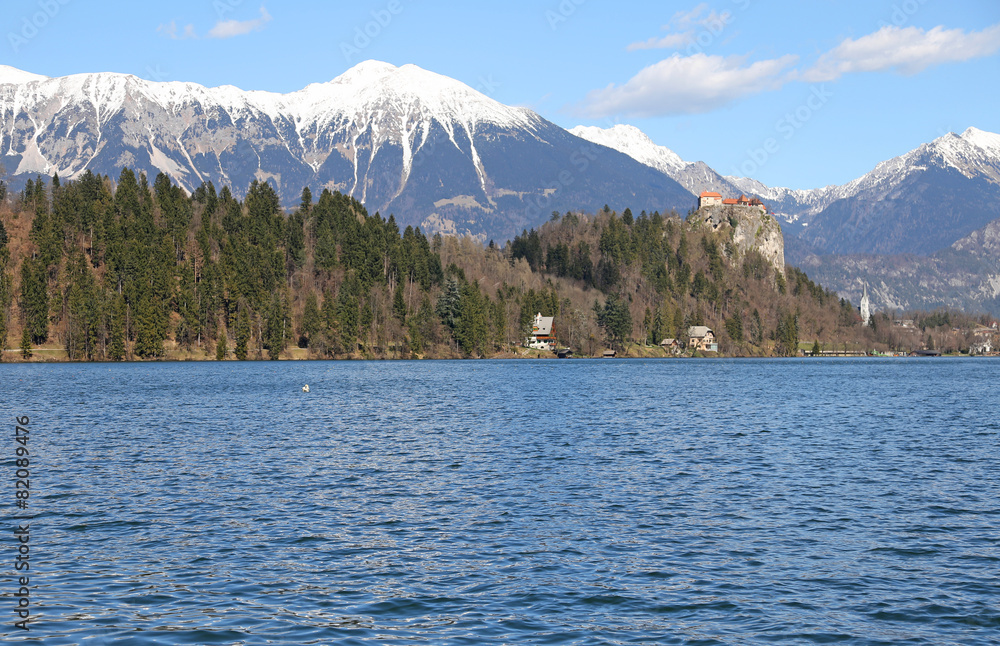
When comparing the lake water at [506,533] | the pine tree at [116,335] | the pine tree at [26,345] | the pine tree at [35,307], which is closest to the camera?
the lake water at [506,533]

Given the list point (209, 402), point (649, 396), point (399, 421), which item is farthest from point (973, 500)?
point (209, 402)

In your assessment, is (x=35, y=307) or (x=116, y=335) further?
(x=116, y=335)

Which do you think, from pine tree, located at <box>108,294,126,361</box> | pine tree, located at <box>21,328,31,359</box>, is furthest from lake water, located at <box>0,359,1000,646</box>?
pine tree, located at <box>108,294,126,361</box>

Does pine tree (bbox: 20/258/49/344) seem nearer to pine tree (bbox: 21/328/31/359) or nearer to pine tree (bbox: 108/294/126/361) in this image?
pine tree (bbox: 21/328/31/359)

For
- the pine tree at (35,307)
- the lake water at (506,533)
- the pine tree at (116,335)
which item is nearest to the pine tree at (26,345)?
the pine tree at (35,307)

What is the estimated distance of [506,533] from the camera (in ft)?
97.9

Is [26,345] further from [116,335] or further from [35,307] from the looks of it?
[116,335]

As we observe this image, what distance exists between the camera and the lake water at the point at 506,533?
20984 millimetres

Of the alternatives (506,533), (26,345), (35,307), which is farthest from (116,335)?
(506,533)

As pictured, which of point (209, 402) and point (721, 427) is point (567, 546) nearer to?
point (721, 427)

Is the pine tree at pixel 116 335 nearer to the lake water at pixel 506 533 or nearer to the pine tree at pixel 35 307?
the pine tree at pixel 35 307

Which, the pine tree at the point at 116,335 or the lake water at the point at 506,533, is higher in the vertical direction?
the pine tree at the point at 116,335

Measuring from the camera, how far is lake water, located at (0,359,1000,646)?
21.0 metres

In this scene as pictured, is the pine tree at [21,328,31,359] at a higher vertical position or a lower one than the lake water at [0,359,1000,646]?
higher
